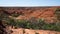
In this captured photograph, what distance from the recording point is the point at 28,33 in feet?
19.2

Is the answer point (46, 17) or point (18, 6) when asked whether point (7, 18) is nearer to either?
point (18, 6)

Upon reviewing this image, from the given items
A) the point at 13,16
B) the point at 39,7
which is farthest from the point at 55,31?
the point at 13,16

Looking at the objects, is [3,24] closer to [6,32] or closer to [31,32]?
[6,32]

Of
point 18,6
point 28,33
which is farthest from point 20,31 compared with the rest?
point 18,6

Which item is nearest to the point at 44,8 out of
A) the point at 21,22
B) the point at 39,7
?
the point at 39,7

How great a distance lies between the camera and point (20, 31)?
600cm

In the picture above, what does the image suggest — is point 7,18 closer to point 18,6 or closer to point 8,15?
point 8,15

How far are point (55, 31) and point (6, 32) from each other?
5.36 feet

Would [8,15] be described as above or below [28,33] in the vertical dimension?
above

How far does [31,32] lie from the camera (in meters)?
5.83

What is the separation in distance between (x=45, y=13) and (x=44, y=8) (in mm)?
173

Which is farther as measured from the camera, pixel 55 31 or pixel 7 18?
pixel 7 18

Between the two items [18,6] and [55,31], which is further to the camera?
[18,6]

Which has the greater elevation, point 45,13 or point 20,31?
point 45,13
